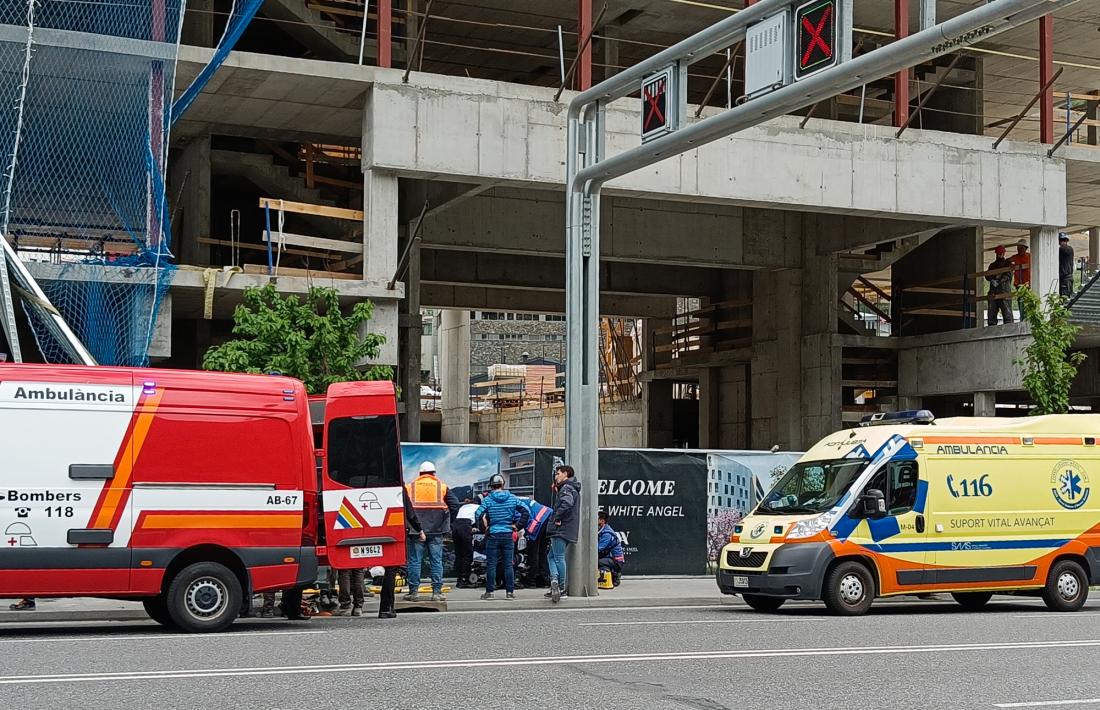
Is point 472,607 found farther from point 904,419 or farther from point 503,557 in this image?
point 904,419

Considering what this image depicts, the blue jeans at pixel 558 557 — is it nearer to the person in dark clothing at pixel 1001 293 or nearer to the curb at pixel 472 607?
the curb at pixel 472 607

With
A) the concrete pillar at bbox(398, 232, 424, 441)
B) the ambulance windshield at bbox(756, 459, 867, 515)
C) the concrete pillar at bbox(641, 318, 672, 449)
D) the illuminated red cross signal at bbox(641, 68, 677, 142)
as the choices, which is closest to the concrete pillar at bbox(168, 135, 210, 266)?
the concrete pillar at bbox(398, 232, 424, 441)

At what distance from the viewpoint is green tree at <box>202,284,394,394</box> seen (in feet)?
68.7

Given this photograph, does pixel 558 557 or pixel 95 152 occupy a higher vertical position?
pixel 95 152

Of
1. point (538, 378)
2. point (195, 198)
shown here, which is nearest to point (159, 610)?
point (195, 198)

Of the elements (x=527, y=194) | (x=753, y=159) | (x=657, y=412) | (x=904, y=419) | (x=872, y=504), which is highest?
(x=527, y=194)

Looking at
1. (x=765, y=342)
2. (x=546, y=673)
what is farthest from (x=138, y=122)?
(x=765, y=342)

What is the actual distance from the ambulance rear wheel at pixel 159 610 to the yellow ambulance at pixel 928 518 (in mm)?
6857

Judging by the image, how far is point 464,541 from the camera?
20047 mm

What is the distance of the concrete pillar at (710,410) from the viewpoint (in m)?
39.7

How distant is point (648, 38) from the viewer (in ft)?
109

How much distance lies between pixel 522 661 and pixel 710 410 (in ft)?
96.6

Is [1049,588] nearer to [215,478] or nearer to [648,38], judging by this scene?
[215,478]

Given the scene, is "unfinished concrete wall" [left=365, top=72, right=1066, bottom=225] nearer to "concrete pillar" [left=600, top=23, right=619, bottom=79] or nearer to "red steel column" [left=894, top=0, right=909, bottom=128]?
"red steel column" [left=894, top=0, right=909, bottom=128]
